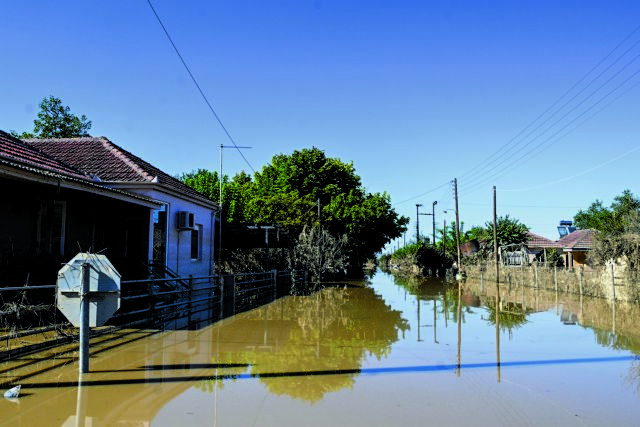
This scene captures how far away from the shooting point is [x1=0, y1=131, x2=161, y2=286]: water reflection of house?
10641mm

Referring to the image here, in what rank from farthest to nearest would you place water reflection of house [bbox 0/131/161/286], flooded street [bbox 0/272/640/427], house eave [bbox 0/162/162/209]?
water reflection of house [bbox 0/131/161/286] < house eave [bbox 0/162/162/209] < flooded street [bbox 0/272/640/427]

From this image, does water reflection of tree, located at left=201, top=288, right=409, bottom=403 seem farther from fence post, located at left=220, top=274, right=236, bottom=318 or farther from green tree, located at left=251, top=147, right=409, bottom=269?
green tree, located at left=251, top=147, right=409, bottom=269

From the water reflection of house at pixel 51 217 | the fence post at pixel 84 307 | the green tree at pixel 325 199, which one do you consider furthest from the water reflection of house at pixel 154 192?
the green tree at pixel 325 199

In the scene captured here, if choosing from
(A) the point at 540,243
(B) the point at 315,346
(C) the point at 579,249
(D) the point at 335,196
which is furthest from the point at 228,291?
(A) the point at 540,243

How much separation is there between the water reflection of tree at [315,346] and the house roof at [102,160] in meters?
5.88

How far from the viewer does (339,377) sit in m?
7.34

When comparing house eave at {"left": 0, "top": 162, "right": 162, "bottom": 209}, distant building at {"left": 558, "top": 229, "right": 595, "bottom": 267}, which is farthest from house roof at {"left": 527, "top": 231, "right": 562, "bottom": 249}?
house eave at {"left": 0, "top": 162, "right": 162, "bottom": 209}

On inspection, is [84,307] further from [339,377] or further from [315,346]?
[315,346]

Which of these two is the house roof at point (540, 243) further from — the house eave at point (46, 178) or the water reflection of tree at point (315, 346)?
the house eave at point (46, 178)

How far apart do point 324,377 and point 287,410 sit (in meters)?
1.59

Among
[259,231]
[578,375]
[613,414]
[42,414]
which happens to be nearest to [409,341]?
[578,375]

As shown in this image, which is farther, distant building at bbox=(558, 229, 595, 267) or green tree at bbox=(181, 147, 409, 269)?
distant building at bbox=(558, 229, 595, 267)

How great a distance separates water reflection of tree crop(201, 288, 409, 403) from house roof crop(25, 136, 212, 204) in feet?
19.3

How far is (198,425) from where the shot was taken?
5.20m
